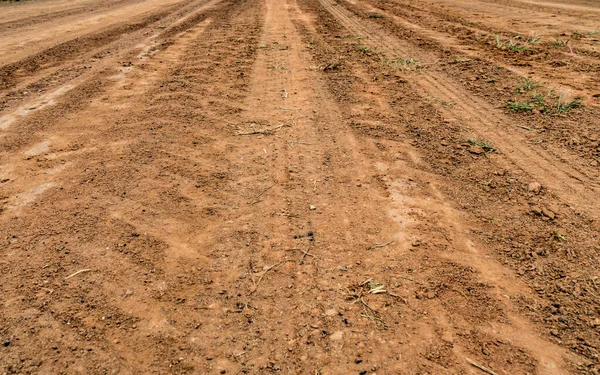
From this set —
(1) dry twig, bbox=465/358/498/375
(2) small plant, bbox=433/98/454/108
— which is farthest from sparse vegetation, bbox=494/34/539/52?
(1) dry twig, bbox=465/358/498/375

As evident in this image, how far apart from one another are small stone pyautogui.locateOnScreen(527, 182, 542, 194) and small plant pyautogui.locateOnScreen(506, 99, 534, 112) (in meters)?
1.89

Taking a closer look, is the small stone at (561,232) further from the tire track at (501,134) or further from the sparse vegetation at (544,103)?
the sparse vegetation at (544,103)

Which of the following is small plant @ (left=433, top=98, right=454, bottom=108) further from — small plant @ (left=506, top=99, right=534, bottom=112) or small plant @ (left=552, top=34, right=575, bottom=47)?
small plant @ (left=552, top=34, right=575, bottom=47)

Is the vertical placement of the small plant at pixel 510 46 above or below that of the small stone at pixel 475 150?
above

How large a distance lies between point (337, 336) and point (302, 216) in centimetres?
120

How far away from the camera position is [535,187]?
3.55 metres

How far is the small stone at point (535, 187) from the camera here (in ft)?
11.5

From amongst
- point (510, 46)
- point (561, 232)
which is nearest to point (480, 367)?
point (561, 232)

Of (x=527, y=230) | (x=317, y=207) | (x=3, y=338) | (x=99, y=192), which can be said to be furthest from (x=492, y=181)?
(x=3, y=338)

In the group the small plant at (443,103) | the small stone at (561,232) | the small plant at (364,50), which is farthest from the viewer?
the small plant at (364,50)

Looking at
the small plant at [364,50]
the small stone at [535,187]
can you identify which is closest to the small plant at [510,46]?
the small plant at [364,50]

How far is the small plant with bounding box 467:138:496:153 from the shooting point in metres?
4.19

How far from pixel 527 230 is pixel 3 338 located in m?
3.84

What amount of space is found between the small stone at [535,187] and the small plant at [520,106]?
6.18 ft
